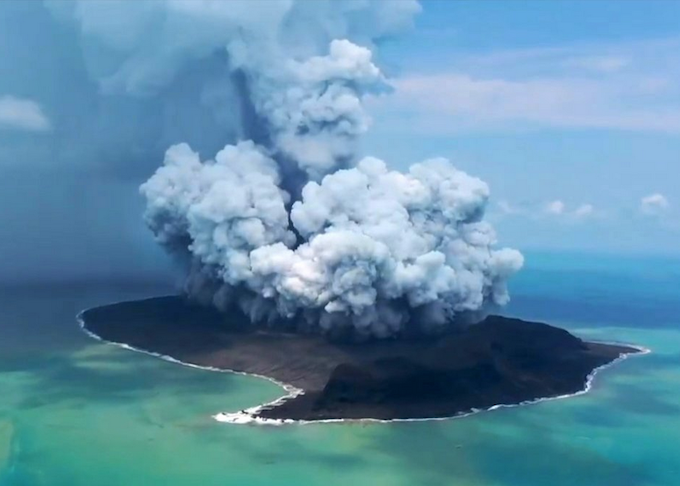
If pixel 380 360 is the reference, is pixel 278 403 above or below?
below

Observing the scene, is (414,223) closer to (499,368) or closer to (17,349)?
(499,368)

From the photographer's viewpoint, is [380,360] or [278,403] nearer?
[278,403]

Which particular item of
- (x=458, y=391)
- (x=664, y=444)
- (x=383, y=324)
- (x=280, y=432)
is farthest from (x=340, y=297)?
(x=664, y=444)

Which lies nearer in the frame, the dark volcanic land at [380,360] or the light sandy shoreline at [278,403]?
the light sandy shoreline at [278,403]

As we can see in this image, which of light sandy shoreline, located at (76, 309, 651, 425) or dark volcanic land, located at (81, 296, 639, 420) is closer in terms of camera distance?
light sandy shoreline, located at (76, 309, 651, 425)
